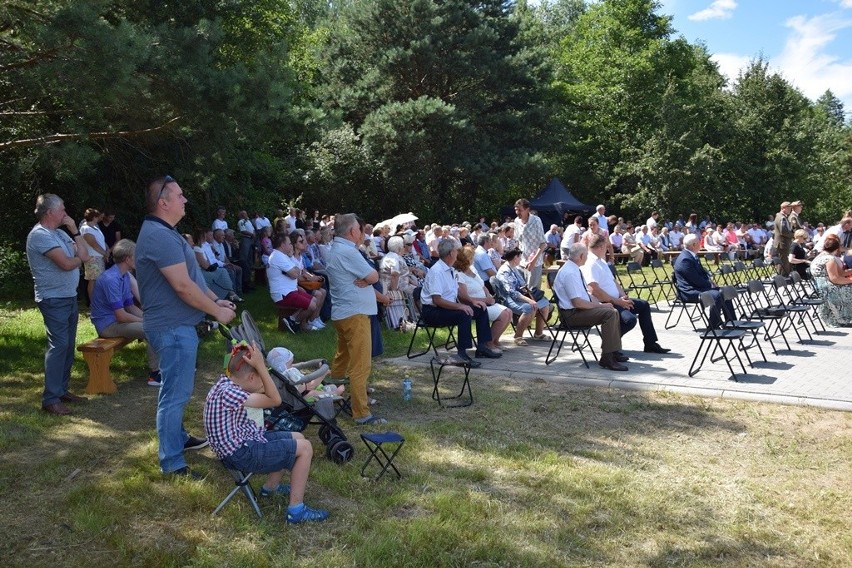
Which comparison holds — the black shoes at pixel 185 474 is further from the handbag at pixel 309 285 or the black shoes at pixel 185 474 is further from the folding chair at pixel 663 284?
the folding chair at pixel 663 284

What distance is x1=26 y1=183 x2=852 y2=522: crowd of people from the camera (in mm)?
4590

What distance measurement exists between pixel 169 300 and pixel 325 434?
5.11ft

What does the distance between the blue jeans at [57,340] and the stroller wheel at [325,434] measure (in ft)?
8.24

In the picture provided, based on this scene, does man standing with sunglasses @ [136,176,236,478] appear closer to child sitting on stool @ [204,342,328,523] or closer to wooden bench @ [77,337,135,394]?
child sitting on stool @ [204,342,328,523]

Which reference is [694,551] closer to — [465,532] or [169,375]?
[465,532]

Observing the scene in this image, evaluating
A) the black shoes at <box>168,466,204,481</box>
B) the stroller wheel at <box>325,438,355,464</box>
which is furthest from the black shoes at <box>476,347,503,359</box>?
the black shoes at <box>168,466,204,481</box>

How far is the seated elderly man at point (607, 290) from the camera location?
8.96 meters

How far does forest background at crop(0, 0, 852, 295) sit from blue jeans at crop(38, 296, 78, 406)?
202 cm

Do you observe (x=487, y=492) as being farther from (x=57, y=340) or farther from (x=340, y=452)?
(x=57, y=340)

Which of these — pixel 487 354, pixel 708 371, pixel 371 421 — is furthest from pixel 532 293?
pixel 371 421

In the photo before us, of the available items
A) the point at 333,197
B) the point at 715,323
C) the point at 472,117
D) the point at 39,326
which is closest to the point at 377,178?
the point at 333,197

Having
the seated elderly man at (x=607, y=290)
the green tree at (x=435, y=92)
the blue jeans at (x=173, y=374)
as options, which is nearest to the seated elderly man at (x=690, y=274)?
the seated elderly man at (x=607, y=290)

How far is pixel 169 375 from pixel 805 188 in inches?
1541

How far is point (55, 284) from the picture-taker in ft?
20.9
